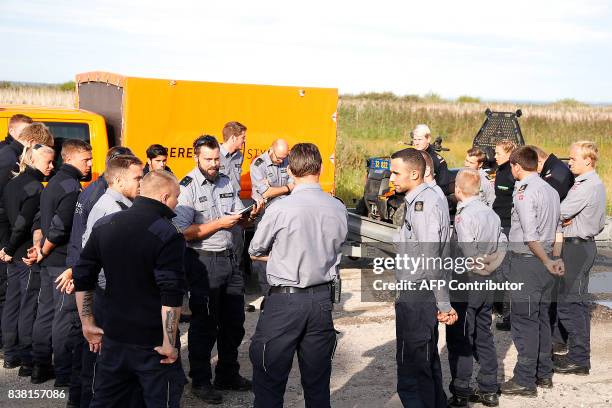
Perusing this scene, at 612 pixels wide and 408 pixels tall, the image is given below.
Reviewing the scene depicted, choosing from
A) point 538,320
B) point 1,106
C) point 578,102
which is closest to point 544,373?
point 538,320

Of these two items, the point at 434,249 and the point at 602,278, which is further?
the point at 602,278

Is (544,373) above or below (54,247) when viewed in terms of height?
below

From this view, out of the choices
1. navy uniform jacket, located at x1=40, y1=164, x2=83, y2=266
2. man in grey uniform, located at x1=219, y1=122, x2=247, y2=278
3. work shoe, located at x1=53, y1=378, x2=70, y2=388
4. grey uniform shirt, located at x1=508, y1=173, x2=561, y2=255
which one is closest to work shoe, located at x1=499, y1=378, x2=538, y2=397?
grey uniform shirt, located at x1=508, y1=173, x2=561, y2=255

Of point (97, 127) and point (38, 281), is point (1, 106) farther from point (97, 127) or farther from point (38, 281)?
point (38, 281)

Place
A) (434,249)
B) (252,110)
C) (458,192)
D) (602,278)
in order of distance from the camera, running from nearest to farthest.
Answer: (434,249)
(458,192)
(252,110)
(602,278)

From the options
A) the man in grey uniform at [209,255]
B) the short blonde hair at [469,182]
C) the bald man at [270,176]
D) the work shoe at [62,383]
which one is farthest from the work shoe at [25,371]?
the short blonde hair at [469,182]

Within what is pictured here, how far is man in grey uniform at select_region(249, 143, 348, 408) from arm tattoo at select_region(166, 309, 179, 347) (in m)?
0.64

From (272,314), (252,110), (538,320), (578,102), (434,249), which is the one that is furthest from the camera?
(578,102)

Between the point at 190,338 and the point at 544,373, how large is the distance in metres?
2.88

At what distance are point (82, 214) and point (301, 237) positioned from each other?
1695 mm

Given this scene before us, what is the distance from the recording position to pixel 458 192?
5453 millimetres

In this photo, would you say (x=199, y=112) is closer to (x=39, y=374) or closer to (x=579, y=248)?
(x=39, y=374)

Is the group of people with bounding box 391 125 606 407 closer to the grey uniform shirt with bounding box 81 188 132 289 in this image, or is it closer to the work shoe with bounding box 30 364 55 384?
the grey uniform shirt with bounding box 81 188 132 289

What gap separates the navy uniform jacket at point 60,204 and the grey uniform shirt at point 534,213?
11.1ft
